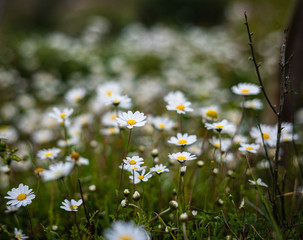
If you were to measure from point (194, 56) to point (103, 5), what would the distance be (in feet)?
22.4

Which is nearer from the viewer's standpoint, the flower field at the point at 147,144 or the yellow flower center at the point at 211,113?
the flower field at the point at 147,144

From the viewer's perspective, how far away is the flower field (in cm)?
130

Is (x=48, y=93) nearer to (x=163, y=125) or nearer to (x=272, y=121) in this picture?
(x=163, y=125)

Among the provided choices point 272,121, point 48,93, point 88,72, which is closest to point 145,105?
point 272,121

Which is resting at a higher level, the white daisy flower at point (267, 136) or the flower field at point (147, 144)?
the white daisy flower at point (267, 136)

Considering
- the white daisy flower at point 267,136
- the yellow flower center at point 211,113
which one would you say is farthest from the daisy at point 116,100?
the white daisy flower at point 267,136

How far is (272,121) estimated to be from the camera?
258 centimetres

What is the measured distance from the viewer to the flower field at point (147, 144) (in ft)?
4.28

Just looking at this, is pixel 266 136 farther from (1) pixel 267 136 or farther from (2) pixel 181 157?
(2) pixel 181 157

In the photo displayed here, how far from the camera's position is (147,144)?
224 centimetres

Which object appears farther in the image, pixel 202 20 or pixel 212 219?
pixel 202 20

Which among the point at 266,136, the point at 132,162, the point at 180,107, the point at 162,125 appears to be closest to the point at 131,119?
the point at 132,162

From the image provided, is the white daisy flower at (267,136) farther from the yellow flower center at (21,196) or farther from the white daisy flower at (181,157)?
the yellow flower center at (21,196)

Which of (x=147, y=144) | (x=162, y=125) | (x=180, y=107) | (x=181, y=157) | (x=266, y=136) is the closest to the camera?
(x=181, y=157)
